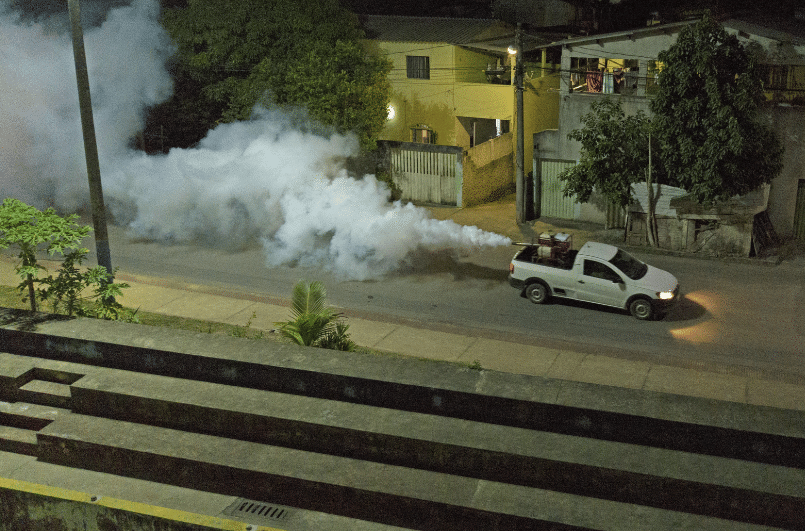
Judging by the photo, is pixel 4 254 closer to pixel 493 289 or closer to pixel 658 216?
pixel 493 289

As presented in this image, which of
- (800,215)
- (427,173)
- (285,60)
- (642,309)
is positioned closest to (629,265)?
(642,309)

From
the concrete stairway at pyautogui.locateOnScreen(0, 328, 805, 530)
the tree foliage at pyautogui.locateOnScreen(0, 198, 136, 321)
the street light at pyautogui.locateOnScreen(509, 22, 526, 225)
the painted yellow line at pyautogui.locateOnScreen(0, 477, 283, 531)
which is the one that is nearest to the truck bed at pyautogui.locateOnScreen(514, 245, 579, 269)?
the street light at pyautogui.locateOnScreen(509, 22, 526, 225)

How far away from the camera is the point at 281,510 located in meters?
8.20

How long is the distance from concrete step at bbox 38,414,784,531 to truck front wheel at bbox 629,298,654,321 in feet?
29.7

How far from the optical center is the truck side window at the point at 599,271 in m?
16.4

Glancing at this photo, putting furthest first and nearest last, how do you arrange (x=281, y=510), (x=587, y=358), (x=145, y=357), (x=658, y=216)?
(x=658, y=216) < (x=587, y=358) < (x=145, y=357) < (x=281, y=510)

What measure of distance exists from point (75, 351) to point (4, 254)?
38.7 feet

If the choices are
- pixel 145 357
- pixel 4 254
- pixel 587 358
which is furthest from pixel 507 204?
pixel 145 357

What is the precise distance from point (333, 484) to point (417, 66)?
80.7 feet

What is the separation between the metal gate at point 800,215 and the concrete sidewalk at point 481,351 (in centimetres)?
892

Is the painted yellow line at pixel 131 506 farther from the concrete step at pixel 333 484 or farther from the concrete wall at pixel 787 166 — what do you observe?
the concrete wall at pixel 787 166

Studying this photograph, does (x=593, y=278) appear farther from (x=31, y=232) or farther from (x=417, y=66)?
(x=417, y=66)

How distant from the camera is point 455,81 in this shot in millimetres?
30078

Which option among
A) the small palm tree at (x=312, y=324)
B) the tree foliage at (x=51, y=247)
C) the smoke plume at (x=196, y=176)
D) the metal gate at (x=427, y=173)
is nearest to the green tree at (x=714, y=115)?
the smoke plume at (x=196, y=176)
